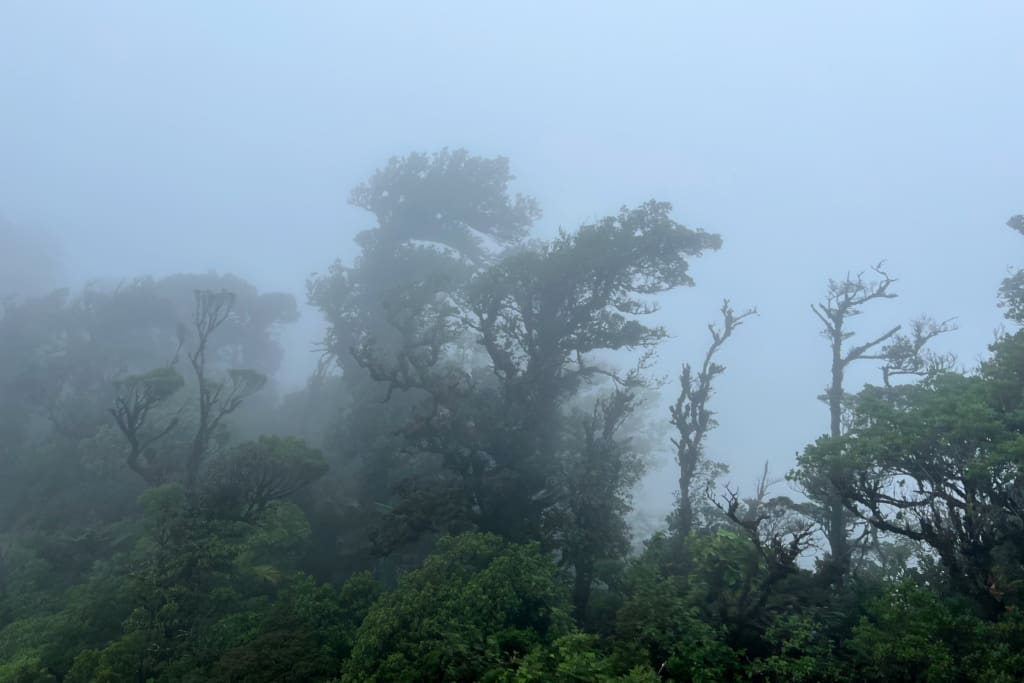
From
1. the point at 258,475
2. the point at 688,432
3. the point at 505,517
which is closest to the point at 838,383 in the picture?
the point at 688,432

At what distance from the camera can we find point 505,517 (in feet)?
76.9

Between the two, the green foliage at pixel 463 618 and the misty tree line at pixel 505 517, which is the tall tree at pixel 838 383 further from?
the green foliage at pixel 463 618

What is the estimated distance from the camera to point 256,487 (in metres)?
24.1

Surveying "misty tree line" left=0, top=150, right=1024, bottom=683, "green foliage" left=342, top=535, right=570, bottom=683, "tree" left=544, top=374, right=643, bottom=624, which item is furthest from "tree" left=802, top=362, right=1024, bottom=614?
"green foliage" left=342, top=535, right=570, bottom=683

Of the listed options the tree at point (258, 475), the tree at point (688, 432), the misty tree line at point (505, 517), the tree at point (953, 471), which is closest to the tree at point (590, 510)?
the misty tree line at point (505, 517)

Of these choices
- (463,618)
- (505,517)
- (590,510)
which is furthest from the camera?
(505,517)

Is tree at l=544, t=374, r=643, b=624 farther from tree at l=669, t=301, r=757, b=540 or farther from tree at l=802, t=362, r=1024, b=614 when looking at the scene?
tree at l=802, t=362, r=1024, b=614

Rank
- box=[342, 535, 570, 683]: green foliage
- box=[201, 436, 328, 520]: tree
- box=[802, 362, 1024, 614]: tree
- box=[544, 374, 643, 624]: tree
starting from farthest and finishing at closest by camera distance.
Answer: box=[201, 436, 328, 520]: tree → box=[544, 374, 643, 624]: tree → box=[802, 362, 1024, 614]: tree → box=[342, 535, 570, 683]: green foliage

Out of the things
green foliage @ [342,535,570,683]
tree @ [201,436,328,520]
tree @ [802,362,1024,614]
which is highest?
tree @ [802,362,1024,614]

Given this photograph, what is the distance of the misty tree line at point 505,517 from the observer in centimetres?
1323

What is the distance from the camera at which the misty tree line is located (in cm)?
1323

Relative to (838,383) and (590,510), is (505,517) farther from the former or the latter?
(838,383)

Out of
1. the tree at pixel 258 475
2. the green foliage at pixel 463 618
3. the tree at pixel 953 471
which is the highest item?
the tree at pixel 953 471

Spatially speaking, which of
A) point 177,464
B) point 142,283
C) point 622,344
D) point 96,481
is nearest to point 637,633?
point 622,344
